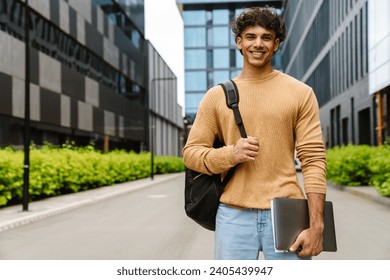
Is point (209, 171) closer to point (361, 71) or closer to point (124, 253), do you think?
point (124, 253)

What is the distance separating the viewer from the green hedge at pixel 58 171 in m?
13.9

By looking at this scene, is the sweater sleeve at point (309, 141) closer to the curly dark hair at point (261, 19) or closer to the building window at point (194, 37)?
the curly dark hair at point (261, 19)

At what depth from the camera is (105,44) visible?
36.2m

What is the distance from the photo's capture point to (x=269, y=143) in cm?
230

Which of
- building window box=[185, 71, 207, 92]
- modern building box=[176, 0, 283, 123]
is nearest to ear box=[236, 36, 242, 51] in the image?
modern building box=[176, 0, 283, 123]

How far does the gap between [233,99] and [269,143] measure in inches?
8.3

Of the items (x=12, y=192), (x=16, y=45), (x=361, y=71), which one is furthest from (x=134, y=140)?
(x=12, y=192)

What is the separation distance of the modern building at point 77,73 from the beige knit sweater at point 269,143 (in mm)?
12062

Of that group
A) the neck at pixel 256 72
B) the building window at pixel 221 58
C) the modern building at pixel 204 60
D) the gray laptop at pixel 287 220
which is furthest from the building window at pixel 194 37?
the gray laptop at pixel 287 220

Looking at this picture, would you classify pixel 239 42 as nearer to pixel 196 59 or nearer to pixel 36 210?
pixel 36 210

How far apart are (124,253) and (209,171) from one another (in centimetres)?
560

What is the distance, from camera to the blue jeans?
92.2 inches

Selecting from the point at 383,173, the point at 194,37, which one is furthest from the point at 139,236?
the point at 194,37
